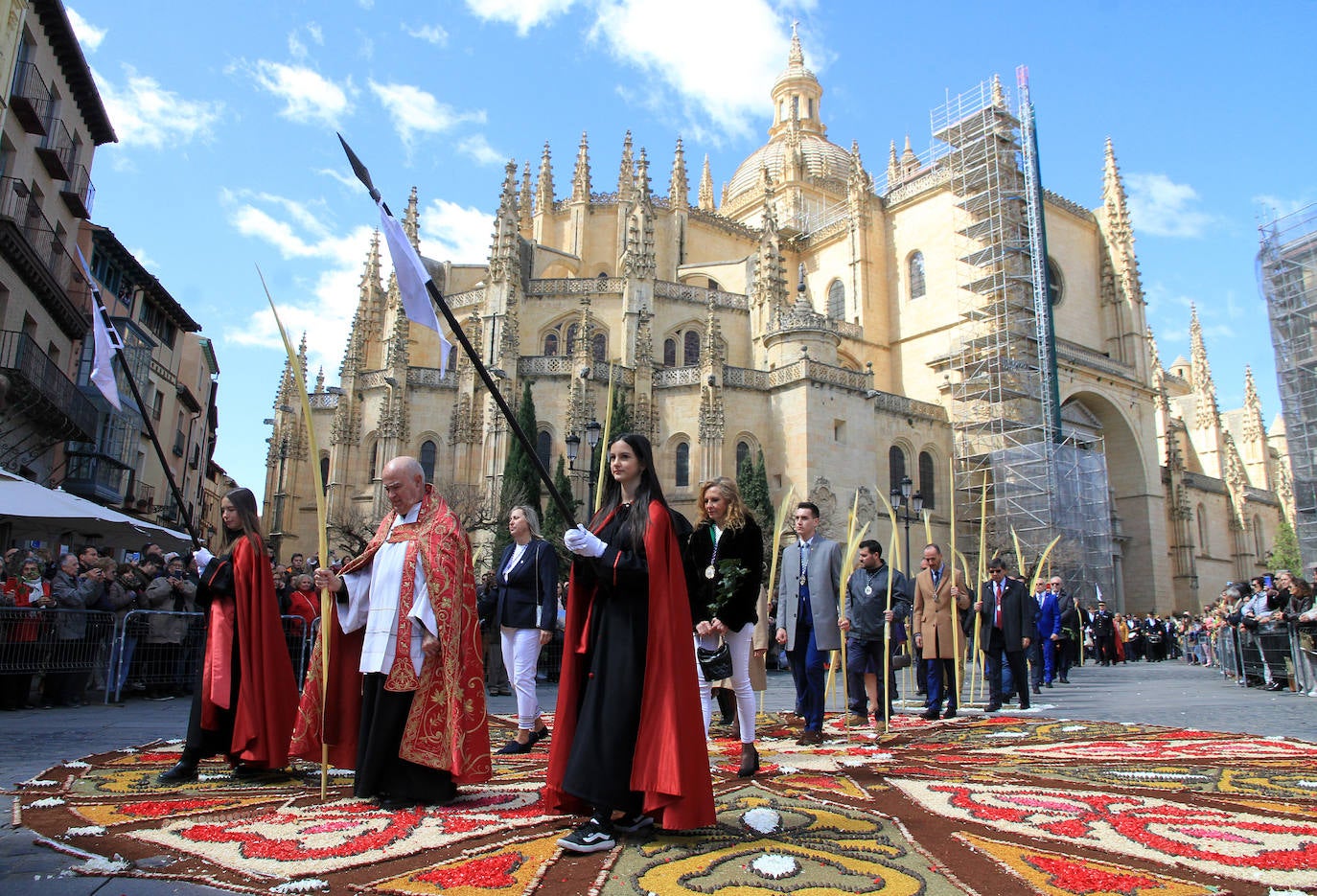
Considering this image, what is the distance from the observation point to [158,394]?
2817 centimetres

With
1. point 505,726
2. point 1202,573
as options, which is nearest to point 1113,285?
point 1202,573

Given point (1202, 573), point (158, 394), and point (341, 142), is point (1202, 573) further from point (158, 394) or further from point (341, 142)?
point (341, 142)

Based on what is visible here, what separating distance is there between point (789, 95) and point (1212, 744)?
178ft

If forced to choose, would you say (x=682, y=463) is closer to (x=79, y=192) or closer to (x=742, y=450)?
(x=742, y=450)

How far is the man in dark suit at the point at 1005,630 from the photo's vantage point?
9633 millimetres

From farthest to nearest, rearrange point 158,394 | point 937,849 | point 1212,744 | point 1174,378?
point 1174,378 < point 158,394 < point 1212,744 < point 937,849

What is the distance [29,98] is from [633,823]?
64.4 ft

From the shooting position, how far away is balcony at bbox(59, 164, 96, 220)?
787 inches

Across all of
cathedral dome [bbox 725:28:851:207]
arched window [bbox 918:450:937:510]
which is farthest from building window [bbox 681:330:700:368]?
cathedral dome [bbox 725:28:851:207]

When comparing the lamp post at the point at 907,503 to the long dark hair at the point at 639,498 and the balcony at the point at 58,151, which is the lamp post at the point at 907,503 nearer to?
the long dark hair at the point at 639,498

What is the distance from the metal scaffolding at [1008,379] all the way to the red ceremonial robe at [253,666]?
30829 millimetres

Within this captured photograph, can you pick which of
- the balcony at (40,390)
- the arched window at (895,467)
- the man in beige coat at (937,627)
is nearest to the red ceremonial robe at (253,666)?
the man in beige coat at (937,627)

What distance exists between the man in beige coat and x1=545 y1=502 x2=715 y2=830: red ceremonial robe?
17.7ft

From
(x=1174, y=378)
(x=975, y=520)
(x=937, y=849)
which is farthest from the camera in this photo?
(x=1174, y=378)
